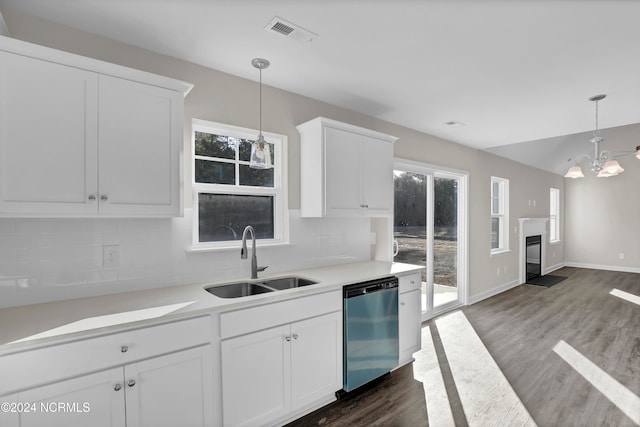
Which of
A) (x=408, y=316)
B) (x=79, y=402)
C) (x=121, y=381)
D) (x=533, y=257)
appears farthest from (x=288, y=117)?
(x=533, y=257)

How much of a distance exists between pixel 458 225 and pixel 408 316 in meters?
2.57

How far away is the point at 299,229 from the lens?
300 centimetres

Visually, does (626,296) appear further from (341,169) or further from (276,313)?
(276,313)

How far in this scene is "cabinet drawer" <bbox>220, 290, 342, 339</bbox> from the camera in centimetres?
188

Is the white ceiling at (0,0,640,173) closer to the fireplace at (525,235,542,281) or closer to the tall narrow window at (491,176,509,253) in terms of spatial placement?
the tall narrow window at (491,176,509,253)

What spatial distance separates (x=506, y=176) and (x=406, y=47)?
4.88m

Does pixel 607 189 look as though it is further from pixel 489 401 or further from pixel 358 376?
pixel 358 376

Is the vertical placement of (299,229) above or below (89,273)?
above

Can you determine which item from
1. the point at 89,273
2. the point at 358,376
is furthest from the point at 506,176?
the point at 89,273

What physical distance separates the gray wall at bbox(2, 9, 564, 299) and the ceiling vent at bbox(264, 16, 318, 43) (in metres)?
0.76

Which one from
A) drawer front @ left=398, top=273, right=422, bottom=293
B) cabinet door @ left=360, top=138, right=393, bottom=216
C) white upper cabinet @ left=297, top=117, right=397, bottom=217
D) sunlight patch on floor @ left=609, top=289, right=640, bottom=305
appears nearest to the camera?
white upper cabinet @ left=297, top=117, right=397, bottom=217

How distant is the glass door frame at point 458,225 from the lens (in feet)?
14.1

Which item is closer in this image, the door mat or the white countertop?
the white countertop

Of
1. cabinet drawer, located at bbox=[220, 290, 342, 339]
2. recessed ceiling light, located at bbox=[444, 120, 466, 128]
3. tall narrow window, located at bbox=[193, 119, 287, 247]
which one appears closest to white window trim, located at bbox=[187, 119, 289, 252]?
tall narrow window, located at bbox=[193, 119, 287, 247]
